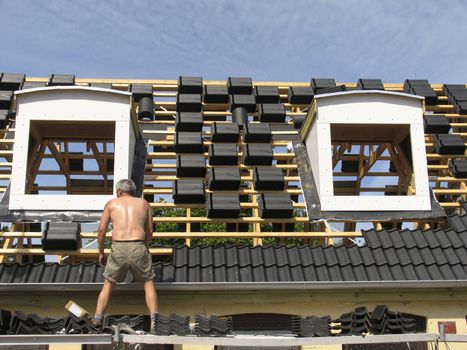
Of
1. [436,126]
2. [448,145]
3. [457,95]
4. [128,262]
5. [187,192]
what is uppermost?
[457,95]

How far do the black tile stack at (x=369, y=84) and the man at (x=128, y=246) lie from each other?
22.6 feet

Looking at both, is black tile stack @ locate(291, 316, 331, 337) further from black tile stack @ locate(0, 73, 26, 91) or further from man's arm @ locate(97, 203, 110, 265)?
black tile stack @ locate(0, 73, 26, 91)

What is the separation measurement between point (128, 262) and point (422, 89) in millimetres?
7889

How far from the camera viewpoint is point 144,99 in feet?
36.7

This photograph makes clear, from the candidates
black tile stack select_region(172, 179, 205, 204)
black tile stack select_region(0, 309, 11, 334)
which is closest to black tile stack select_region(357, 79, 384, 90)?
black tile stack select_region(172, 179, 205, 204)

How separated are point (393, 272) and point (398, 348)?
60.4 inches

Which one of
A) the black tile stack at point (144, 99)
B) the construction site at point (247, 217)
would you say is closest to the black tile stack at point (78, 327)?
the construction site at point (247, 217)

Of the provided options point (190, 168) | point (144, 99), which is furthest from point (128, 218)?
point (144, 99)

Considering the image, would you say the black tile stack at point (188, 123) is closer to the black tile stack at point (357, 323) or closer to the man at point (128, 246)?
the man at point (128, 246)

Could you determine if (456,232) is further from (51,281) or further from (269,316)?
(51,281)

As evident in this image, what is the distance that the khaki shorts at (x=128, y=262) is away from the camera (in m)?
6.06

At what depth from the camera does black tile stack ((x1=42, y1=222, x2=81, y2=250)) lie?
Answer: 7.62 metres

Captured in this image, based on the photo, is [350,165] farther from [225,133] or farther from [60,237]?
[60,237]

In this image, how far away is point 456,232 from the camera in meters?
7.95
